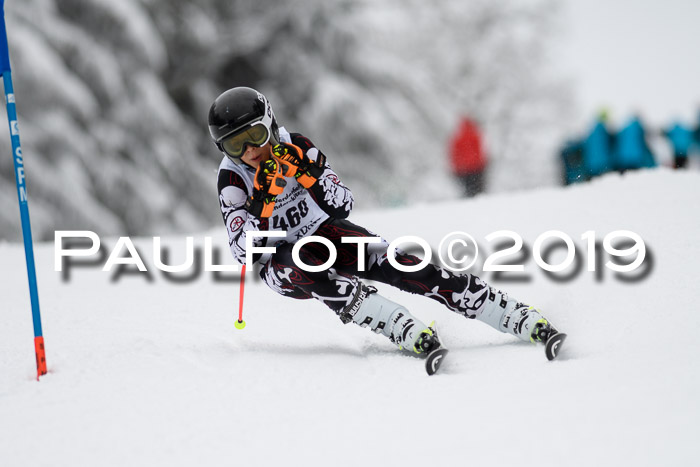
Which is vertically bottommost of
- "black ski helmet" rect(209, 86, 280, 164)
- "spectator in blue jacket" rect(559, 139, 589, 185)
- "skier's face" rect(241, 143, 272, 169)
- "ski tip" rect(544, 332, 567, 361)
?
"ski tip" rect(544, 332, 567, 361)

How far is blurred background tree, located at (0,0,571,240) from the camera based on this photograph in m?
9.55

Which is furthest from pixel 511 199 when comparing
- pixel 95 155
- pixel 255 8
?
pixel 255 8

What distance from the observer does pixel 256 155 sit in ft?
10.0

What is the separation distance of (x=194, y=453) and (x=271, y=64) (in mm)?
11778

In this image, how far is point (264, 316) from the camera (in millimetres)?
4336

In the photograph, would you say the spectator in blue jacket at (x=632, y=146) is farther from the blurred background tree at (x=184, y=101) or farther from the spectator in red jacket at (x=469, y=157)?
the blurred background tree at (x=184, y=101)

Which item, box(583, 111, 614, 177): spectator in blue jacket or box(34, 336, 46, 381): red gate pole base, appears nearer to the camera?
box(34, 336, 46, 381): red gate pole base

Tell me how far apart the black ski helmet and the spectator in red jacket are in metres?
7.42

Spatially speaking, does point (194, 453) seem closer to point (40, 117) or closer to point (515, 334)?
point (515, 334)

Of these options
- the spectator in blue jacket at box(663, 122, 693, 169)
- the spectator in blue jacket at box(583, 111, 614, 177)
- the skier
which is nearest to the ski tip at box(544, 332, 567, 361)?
the skier

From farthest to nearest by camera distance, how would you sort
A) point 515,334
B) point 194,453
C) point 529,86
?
point 529,86, point 515,334, point 194,453

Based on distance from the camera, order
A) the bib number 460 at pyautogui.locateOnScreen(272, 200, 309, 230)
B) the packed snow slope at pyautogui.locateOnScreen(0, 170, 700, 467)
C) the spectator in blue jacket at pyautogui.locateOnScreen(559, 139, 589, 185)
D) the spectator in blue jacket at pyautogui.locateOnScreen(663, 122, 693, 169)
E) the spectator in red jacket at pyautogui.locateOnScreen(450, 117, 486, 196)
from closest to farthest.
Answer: the packed snow slope at pyautogui.locateOnScreen(0, 170, 700, 467)
the bib number 460 at pyautogui.locateOnScreen(272, 200, 309, 230)
the spectator in blue jacket at pyautogui.locateOnScreen(663, 122, 693, 169)
the spectator in blue jacket at pyautogui.locateOnScreen(559, 139, 589, 185)
the spectator in red jacket at pyautogui.locateOnScreen(450, 117, 486, 196)

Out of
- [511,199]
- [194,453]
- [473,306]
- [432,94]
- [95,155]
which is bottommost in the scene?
[194,453]

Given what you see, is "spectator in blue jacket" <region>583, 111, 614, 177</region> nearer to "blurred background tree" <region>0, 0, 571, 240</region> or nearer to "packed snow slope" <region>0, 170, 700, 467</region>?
"blurred background tree" <region>0, 0, 571, 240</region>
